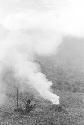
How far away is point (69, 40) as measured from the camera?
196000 millimetres

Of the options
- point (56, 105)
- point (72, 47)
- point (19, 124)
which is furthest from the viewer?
point (72, 47)

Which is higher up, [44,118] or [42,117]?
[44,118]

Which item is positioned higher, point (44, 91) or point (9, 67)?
point (44, 91)

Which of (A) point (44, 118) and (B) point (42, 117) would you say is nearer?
(A) point (44, 118)

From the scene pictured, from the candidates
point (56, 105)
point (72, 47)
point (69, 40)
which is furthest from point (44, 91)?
point (69, 40)

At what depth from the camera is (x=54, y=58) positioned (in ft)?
483

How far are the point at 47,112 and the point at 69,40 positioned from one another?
165891 millimetres

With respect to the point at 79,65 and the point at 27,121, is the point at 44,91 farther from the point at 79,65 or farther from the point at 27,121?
the point at 79,65

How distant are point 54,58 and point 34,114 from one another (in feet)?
381

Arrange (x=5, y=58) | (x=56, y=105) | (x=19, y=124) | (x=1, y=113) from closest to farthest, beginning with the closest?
(x=19, y=124) < (x=1, y=113) < (x=56, y=105) < (x=5, y=58)

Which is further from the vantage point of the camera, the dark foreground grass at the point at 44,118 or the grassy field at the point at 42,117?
the grassy field at the point at 42,117

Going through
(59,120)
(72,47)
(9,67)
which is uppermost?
(59,120)

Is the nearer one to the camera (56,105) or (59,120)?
(59,120)

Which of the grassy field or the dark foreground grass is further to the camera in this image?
the grassy field
